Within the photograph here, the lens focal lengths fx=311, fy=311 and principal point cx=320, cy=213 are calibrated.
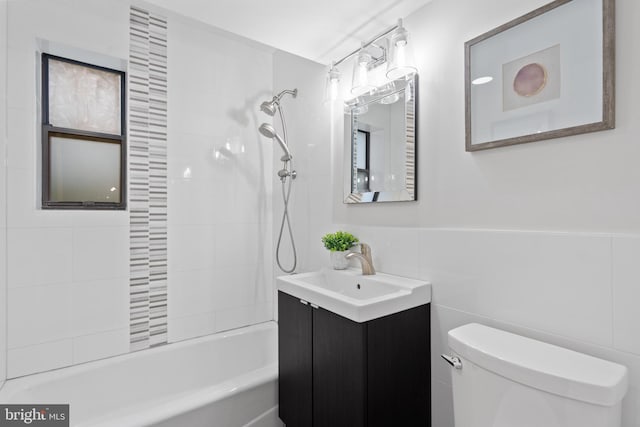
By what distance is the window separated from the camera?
1.67m

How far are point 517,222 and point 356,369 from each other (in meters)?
0.79

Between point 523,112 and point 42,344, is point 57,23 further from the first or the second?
point 523,112

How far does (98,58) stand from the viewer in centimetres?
177

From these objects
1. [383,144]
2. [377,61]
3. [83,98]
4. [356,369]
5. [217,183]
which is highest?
[377,61]

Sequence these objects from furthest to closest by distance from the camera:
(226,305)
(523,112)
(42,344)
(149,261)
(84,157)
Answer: (226,305)
(149,261)
(84,157)
(42,344)
(523,112)

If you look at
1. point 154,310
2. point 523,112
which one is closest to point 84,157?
point 154,310

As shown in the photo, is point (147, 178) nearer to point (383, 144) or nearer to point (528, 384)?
point (383, 144)

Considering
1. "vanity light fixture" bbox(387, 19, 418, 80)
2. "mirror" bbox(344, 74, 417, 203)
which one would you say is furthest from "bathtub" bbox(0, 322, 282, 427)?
"vanity light fixture" bbox(387, 19, 418, 80)

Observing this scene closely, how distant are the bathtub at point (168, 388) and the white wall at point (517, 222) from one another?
91cm

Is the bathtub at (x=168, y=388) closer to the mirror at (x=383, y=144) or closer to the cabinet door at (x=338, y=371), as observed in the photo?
the cabinet door at (x=338, y=371)

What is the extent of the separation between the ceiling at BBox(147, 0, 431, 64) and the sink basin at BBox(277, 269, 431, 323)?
130 cm

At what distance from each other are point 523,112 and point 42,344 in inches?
97.1

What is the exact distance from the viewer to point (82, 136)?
5.76ft

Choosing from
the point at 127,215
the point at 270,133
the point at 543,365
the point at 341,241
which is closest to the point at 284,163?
the point at 270,133
